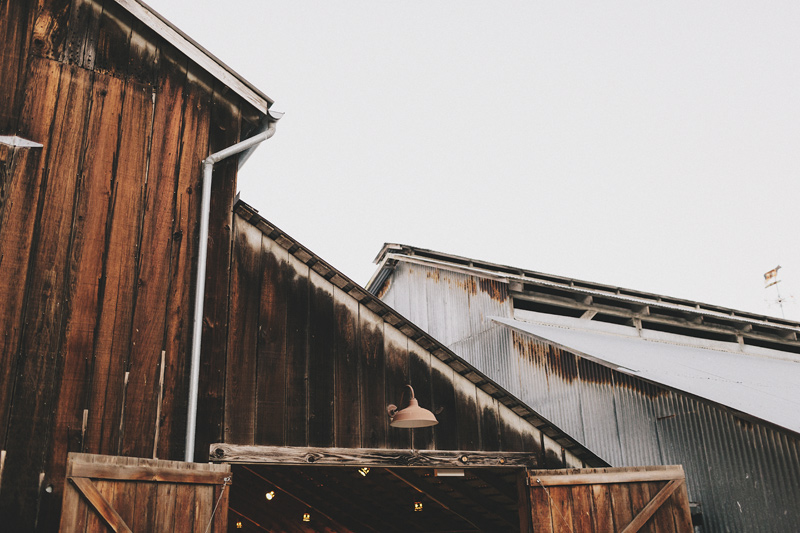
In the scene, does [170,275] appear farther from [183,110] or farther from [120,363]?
[183,110]

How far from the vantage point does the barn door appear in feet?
16.7

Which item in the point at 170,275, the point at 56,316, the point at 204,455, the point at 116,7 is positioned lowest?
the point at 204,455

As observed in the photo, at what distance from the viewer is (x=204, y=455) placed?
629 cm

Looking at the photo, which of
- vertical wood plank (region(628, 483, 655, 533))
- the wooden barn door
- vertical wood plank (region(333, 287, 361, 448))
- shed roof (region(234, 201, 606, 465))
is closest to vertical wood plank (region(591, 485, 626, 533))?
the wooden barn door

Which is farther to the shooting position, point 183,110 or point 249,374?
point 183,110

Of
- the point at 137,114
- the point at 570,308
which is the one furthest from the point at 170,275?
the point at 570,308

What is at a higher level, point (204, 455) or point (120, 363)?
point (120, 363)

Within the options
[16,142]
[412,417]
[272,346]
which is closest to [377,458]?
[412,417]

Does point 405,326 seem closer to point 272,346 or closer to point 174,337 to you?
point 272,346

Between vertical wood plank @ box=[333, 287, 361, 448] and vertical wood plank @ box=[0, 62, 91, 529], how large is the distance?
254cm

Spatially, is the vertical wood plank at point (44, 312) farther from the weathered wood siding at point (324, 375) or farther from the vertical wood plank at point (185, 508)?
the weathered wood siding at point (324, 375)

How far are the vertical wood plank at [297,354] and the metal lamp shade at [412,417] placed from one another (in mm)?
→ 886

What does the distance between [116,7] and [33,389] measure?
3.84 metres

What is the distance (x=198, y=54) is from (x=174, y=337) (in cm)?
297
